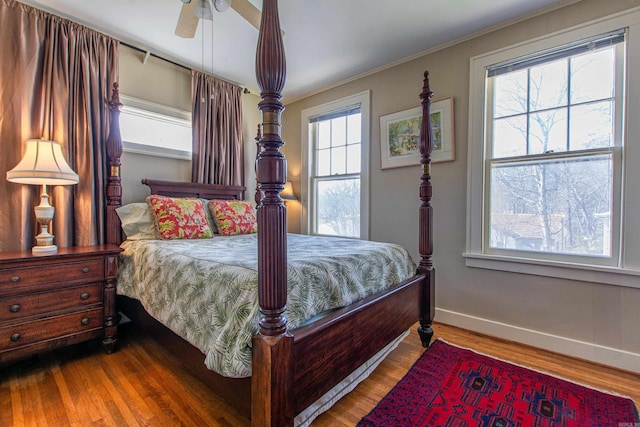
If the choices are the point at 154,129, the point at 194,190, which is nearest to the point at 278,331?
the point at 194,190

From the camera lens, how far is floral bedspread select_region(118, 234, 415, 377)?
1173 mm

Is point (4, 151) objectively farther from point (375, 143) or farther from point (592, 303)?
point (592, 303)

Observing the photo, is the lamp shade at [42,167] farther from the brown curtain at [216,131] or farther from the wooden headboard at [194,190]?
the brown curtain at [216,131]

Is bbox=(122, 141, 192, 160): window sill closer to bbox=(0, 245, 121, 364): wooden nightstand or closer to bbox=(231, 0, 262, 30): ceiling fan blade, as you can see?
bbox=(0, 245, 121, 364): wooden nightstand

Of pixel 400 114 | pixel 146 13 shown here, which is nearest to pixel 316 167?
pixel 400 114

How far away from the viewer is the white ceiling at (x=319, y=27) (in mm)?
2154

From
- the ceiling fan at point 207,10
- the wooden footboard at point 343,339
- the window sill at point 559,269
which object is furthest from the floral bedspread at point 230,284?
the ceiling fan at point 207,10

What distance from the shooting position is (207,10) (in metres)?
1.81

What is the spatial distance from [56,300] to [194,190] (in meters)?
1.48

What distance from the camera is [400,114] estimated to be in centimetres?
298

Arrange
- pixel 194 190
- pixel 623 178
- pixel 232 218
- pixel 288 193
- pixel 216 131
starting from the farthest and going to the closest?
pixel 288 193, pixel 216 131, pixel 194 190, pixel 232 218, pixel 623 178

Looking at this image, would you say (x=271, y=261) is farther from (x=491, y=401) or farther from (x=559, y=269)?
(x=559, y=269)

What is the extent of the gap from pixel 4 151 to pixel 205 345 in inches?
83.4

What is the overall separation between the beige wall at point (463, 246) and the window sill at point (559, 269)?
5cm
